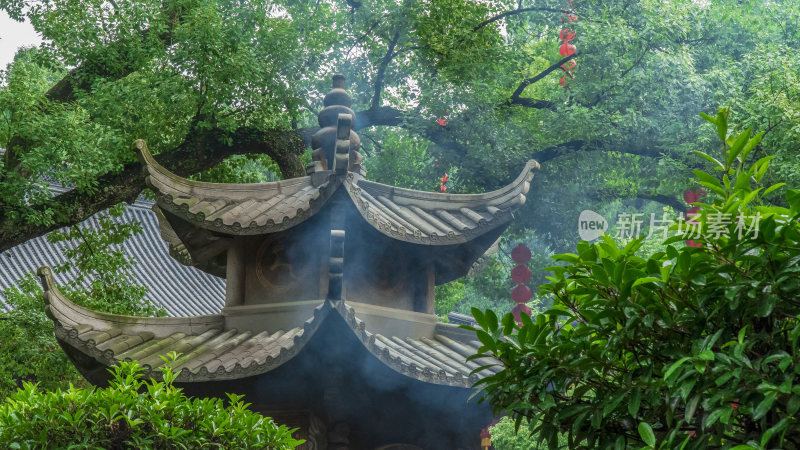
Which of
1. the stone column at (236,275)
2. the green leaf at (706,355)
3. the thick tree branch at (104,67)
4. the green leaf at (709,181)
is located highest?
the thick tree branch at (104,67)

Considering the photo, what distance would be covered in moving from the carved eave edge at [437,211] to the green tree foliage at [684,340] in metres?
2.53

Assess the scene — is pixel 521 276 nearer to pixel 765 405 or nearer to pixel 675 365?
pixel 675 365

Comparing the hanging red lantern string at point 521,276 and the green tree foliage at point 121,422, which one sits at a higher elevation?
the hanging red lantern string at point 521,276

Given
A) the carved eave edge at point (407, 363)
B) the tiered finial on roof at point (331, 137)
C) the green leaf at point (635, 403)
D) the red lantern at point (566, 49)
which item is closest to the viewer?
the green leaf at point (635, 403)

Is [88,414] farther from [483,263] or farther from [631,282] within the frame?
[483,263]

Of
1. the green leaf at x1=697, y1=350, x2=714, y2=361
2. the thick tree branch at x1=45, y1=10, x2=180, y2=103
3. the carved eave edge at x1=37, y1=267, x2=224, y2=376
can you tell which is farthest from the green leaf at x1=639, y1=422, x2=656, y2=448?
the thick tree branch at x1=45, y1=10, x2=180, y2=103

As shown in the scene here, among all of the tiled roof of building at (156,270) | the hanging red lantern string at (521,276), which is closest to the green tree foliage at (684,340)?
the hanging red lantern string at (521,276)

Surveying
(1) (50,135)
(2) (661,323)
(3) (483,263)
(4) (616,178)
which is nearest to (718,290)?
(2) (661,323)

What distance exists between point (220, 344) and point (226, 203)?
0.99 m

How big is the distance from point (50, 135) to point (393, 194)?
336cm

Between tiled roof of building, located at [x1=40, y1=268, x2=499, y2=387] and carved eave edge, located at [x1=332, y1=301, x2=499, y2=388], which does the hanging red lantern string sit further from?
carved eave edge, located at [x1=332, y1=301, x2=499, y2=388]

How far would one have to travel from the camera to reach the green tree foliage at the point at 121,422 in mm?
3297

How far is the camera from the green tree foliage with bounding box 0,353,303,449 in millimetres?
3297

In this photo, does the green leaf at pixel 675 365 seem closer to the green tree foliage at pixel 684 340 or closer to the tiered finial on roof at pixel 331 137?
the green tree foliage at pixel 684 340
